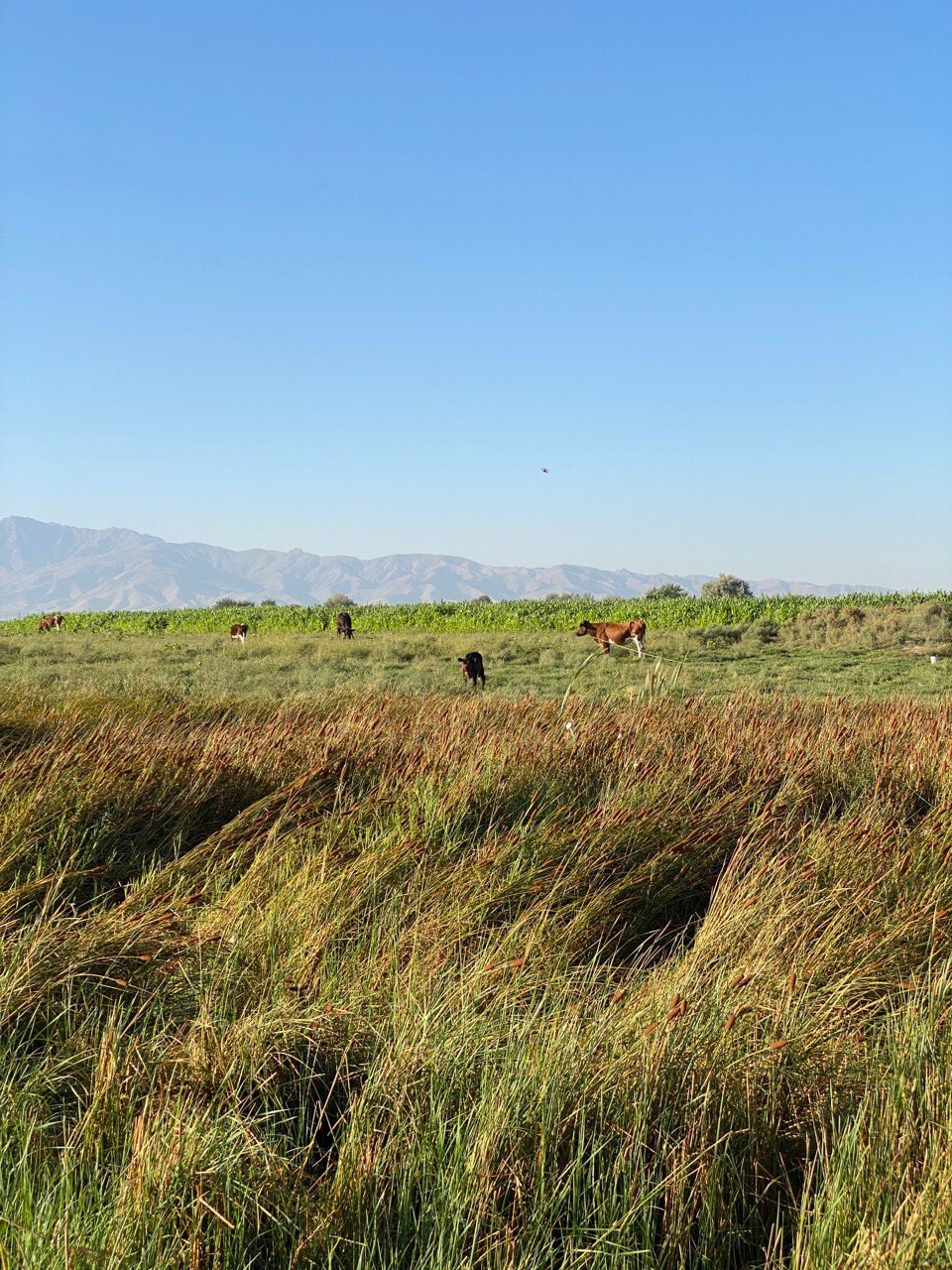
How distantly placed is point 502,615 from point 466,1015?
1533 inches

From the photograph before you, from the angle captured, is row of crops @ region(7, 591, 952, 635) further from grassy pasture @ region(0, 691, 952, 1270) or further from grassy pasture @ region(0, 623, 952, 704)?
grassy pasture @ region(0, 691, 952, 1270)

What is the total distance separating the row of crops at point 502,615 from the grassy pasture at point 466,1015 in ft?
106

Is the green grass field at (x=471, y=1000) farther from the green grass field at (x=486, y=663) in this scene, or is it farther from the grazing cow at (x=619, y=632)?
the grazing cow at (x=619, y=632)

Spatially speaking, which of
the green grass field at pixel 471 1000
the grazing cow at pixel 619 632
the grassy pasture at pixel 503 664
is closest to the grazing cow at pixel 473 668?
the grassy pasture at pixel 503 664

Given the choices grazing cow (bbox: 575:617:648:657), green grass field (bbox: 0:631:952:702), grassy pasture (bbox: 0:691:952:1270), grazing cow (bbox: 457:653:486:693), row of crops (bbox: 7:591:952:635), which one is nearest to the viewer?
grassy pasture (bbox: 0:691:952:1270)

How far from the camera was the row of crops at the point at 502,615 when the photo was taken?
40031 mm

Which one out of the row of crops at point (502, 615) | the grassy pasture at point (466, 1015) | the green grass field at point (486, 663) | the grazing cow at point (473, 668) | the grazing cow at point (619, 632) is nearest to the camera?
the grassy pasture at point (466, 1015)

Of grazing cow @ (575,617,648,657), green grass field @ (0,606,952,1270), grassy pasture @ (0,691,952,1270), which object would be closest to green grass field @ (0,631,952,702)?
grazing cow @ (575,617,648,657)

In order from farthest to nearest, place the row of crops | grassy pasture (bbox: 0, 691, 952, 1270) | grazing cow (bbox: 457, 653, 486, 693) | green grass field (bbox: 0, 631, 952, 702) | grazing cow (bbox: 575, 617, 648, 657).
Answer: the row of crops → grazing cow (bbox: 575, 617, 648, 657) → grazing cow (bbox: 457, 653, 486, 693) → green grass field (bbox: 0, 631, 952, 702) → grassy pasture (bbox: 0, 691, 952, 1270)

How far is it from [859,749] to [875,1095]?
5.67 meters

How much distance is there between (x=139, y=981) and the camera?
3.78 meters

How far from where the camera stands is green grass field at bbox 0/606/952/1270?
2.33 m

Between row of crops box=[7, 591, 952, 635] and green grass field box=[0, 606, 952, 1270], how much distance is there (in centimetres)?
3158

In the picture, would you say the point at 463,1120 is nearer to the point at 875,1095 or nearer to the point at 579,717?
the point at 875,1095
